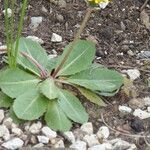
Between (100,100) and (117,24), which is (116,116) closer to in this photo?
(100,100)

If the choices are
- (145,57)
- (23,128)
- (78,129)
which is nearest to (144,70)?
(145,57)

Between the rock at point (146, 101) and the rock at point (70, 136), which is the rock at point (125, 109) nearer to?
the rock at point (146, 101)

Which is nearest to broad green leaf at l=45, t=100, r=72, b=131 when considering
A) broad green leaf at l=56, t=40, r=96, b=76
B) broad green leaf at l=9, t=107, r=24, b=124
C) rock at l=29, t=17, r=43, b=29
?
broad green leaf at l=9, t=107, r=24, b=124

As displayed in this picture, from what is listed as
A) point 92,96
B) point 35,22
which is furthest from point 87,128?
point 35,22

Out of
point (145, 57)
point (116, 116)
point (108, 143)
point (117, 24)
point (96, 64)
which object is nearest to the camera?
point (108, 143)

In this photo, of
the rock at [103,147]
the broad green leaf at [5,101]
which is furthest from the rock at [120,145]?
the broad green leaf at [5,101]

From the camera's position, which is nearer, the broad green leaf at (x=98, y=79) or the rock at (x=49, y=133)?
the rock at (x=49, y=133)
